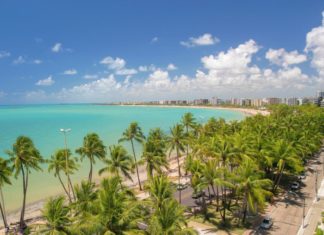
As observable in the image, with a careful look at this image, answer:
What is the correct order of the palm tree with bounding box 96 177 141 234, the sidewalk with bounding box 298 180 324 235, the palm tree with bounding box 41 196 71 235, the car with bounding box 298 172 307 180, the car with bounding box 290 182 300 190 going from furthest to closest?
the car with bounding box 298 172 307 180 → the car with bounding box 290 182 300 190 → the sidewalk with bounding box 298 180 324 235 → the palm tree with bounding box 41 196 71 235 → the palm tree with bounding box 96 177 141 234

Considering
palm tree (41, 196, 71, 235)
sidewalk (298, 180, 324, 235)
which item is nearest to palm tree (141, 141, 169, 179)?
sidewalk (298, 180, 324, 235)

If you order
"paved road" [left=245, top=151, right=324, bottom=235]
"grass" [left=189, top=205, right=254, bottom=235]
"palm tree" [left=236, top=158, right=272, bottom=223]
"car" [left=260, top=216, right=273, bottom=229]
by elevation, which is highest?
"palm tree" [left=236, top=158, right=272, bottom=223]

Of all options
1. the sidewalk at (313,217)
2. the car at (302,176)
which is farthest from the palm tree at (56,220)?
the car at (302,176)

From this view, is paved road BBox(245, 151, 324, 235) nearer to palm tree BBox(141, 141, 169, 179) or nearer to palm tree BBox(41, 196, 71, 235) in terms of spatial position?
palm tree BBox(141, 141, 169, 179)

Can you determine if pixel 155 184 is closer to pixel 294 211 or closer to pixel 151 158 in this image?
pixel 151 158

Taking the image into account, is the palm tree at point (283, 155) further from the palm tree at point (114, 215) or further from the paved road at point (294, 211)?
the palm tree at point (114, 215)

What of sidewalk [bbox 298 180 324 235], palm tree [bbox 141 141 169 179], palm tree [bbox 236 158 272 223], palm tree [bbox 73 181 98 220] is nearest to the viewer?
palm tree [bbox 73 181 98 220]

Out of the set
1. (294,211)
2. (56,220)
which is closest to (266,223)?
(294,211)

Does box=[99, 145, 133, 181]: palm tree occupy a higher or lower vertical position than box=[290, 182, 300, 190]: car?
higher

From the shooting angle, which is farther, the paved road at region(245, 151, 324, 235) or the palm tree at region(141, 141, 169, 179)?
the palm tree at region(141, 141, 169, 179)
